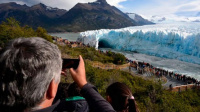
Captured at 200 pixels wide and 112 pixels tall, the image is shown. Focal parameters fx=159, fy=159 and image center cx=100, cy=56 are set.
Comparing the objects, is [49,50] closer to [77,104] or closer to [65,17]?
[77,104]

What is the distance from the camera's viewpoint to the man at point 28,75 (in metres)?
0.75

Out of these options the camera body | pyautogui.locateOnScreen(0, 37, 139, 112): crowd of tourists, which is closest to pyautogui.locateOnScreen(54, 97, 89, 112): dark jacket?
pyautogui.locateOnScreen(0, 37, 139, 112): crowd of tourists

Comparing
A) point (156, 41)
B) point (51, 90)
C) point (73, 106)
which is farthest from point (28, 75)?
point (156, 41)

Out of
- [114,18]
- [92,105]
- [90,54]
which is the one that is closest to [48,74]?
[92,105]

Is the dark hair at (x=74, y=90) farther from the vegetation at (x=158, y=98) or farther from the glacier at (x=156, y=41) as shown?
the glacier at (x=156, y=41)

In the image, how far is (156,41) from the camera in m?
28.5

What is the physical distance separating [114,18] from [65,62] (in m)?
139

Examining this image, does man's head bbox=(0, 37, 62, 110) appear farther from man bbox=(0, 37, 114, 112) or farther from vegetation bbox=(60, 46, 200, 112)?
vegetation bbox=(60, 46, 200, 112)

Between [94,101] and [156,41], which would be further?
[156,41]

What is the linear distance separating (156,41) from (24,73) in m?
29.8

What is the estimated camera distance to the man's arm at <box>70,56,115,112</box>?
0.91 m

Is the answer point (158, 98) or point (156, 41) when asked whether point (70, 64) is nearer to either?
point (158, 98)

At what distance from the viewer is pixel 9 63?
2.42ft

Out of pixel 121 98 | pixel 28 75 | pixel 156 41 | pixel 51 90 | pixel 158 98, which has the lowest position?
pixel 158 98
